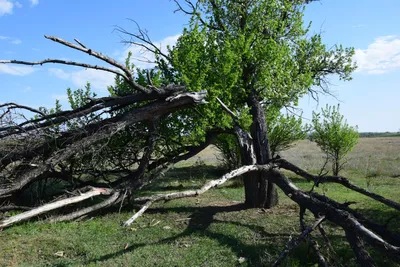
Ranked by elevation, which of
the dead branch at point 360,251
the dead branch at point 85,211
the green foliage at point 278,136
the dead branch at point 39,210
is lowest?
the dead branch at point 360,251

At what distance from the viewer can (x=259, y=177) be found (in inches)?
458

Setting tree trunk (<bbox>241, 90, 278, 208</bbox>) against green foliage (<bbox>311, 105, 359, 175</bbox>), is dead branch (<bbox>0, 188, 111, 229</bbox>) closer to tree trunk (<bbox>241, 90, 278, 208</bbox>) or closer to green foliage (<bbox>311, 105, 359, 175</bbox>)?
tree trunk (<bbox>241, 90, 278, 208</bbox>)

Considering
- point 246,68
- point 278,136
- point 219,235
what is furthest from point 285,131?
point 219,235

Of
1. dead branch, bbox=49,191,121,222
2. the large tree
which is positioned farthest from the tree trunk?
dead branch, bbox=49,191,121,222

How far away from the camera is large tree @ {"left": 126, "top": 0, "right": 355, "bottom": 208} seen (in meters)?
11.0

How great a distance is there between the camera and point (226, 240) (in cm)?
816

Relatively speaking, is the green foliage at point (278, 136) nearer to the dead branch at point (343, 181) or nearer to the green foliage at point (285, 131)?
the green foliage at point (285, 131)

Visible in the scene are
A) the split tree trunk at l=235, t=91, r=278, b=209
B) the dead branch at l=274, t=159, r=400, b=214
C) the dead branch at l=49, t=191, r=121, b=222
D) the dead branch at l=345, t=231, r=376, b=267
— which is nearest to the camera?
the dead branch at l=345, t=231, r=376, b=267

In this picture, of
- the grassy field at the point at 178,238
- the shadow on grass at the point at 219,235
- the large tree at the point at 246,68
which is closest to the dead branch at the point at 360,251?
the grassy field at the point at 178,238

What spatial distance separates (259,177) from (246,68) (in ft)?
11.7

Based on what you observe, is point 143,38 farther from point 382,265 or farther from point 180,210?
point 382,265

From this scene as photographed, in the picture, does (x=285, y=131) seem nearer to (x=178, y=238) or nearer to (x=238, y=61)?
(x=238, y=61)

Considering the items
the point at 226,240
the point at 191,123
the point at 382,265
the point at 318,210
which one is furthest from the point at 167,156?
the point at 382,265

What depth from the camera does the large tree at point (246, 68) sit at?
1100cm
